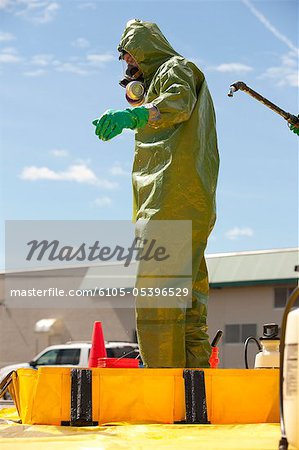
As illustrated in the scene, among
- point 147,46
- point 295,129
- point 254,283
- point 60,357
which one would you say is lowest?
point 60,357

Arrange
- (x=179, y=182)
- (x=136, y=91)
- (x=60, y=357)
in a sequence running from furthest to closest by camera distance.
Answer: (x=60, y=357) → (x=136, y=91) → (x=179, y=182)

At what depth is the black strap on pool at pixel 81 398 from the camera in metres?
3.21

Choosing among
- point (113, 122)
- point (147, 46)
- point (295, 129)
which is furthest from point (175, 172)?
point (295, 129)

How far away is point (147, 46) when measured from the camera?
4344 mm

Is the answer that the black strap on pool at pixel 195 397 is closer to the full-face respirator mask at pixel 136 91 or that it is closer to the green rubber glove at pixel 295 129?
the full-face respirator mask at pixel 136 91

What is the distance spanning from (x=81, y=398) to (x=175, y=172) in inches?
46.4

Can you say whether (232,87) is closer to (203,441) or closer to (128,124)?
(128,124)

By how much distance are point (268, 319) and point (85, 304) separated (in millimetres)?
6782

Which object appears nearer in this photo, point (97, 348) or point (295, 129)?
point (97, 348)

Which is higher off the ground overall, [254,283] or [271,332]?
[254,283]

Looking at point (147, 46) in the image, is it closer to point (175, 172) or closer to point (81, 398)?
point (175, 172)

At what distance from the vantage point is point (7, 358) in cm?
3005

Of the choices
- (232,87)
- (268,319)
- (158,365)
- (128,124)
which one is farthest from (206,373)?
(268,319)

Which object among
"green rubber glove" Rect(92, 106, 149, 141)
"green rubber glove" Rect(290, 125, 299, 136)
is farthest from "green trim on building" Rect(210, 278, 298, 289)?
"green rubber glove" Rect(92, 106, 149, 141)
